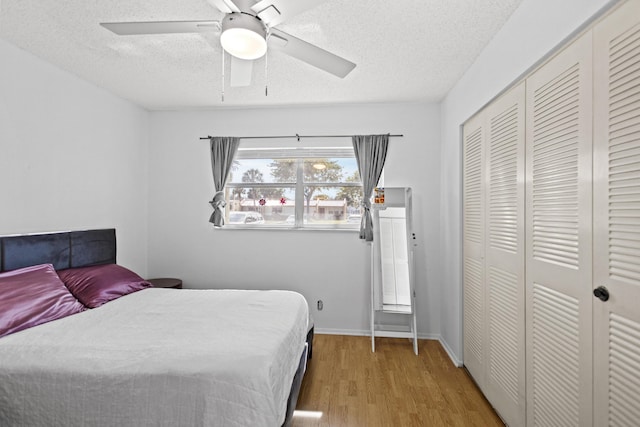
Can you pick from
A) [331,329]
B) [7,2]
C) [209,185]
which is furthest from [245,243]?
[7,2]

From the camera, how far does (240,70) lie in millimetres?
2139

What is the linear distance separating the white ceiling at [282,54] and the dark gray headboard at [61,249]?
1.48m

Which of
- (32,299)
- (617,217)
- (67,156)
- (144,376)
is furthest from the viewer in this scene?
(67,156)

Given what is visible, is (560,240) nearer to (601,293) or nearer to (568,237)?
(568,237)

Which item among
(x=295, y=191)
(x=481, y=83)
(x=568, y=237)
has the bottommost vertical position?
(x=568, y=237)

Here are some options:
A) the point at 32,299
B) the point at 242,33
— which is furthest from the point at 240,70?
the point at 32,299

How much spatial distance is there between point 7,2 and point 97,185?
64.5 inches

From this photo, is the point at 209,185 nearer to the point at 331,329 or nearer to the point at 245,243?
the point at 245,243

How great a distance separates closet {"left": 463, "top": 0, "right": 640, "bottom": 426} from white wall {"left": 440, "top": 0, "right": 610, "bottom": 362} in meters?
0.11

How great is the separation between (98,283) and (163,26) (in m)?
2.10

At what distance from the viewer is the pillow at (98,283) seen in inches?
96.5

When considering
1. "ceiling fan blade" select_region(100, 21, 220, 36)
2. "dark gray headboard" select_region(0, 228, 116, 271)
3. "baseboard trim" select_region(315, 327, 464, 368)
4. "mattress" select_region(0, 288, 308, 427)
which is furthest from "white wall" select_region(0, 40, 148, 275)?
"baseboard trim" select_region(315, 327, 464, 368)

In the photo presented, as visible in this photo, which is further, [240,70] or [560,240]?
[240,70]

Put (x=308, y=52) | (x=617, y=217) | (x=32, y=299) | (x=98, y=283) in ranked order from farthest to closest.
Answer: (x=98, y=283), (x=32, y=299), (x=308, y=52), (x=617, y=217)
